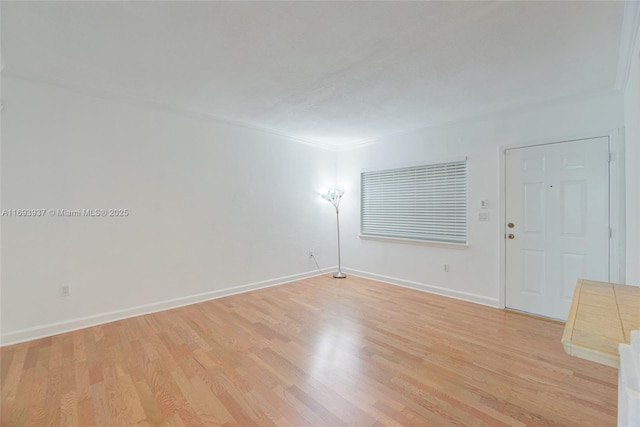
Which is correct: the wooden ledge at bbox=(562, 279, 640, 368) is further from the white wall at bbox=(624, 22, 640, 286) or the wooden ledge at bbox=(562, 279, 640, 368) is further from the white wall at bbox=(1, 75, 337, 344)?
the white wall at bbox=(1, 75, 337, 344)

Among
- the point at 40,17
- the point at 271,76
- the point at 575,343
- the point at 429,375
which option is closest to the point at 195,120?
the point at 271,76

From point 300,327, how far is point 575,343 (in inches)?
95.0

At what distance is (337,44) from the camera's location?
2.12 meters

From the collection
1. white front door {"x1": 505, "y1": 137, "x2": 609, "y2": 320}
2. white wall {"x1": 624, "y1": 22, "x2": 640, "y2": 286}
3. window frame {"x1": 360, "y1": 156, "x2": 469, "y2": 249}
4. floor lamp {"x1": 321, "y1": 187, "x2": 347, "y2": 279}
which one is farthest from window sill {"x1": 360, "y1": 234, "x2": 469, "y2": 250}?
white wall {"x1": 624, "y1": 22, "x2": 640, "y2": 286}

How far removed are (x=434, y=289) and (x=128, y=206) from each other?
4171 millimetres

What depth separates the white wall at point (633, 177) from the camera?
2014mm

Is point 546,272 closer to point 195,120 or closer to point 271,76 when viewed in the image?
point 271,76

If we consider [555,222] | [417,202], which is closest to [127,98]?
[417,202]

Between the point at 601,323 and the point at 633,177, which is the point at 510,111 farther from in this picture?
the point at 601,323

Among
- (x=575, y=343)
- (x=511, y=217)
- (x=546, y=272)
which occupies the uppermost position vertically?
(x=511, y=217)

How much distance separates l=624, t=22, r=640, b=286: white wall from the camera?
2.01 m

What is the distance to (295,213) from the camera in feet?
16.1

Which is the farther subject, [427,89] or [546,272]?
[546,272]

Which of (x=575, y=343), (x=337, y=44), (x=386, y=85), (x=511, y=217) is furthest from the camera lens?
(x=511, y=217)
